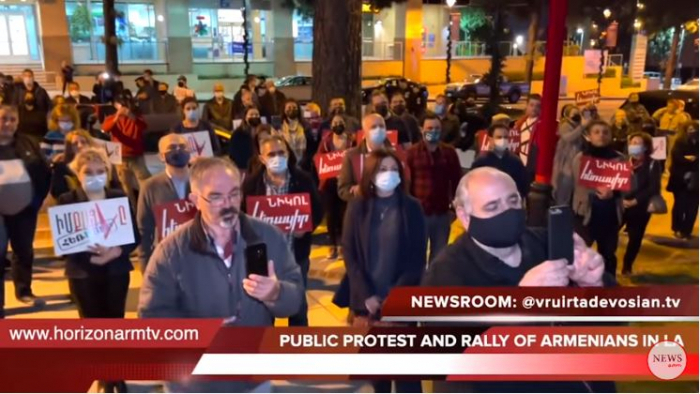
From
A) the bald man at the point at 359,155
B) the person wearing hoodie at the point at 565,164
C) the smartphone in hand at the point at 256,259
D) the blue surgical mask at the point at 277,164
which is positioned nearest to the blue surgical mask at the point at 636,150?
the person wearing hoodie at the point at 565,164

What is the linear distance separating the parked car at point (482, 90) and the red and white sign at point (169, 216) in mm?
24160

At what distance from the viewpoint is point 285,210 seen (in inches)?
196

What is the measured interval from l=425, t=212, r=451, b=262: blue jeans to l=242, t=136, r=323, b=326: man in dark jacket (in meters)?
1.27

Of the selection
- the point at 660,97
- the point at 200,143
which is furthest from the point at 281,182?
the point at 660,97

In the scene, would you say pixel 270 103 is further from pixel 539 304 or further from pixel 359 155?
pixel 539 304

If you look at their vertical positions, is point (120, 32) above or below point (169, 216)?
above

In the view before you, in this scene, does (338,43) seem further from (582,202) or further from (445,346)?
(445,346)

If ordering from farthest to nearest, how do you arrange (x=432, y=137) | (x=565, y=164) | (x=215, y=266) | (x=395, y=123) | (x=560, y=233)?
(x=395, y=123) < (x=565, y=164) < (x=432, y=137) < (x=215, y=266) < (x=560, y=233)

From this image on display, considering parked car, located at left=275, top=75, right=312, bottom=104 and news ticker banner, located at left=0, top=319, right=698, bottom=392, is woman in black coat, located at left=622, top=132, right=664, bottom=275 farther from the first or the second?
parked car, located at left=275, top=75, right=312, bottom=104

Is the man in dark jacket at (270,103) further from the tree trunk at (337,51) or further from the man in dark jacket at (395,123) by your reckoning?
the man in dark jacket at (395,123)

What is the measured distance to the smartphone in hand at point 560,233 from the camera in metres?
2.78

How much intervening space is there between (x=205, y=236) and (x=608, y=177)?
4.53 meters

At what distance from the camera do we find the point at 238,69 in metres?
34.2

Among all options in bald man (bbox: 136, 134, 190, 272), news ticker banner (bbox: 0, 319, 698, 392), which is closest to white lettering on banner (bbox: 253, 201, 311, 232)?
bald man (bbox: 136, 134, 190, 272)
